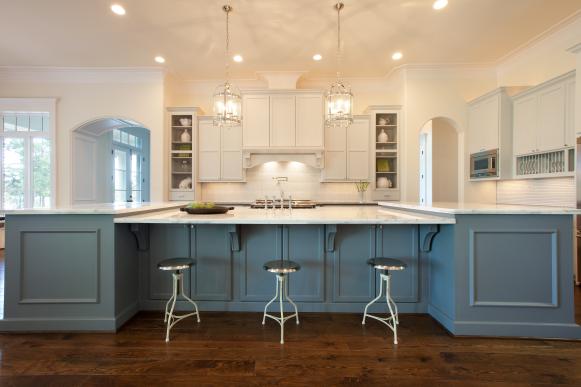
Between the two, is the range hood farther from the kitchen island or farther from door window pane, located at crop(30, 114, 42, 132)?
door window pane, located at crop(30, 114, 42, 132)

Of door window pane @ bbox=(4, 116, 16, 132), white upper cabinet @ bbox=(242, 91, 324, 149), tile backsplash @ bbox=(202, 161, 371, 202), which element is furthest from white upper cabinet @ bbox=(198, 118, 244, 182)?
door window pane @ bbox=(4, 116, 16, 132)

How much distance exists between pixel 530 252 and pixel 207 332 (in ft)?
8.87

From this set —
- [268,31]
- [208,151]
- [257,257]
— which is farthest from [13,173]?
[257,257]

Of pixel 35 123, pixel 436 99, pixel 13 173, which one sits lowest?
pixel 13 173

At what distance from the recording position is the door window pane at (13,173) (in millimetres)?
5172

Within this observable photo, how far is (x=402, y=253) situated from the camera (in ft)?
8.79

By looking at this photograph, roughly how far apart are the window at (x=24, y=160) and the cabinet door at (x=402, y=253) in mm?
5832

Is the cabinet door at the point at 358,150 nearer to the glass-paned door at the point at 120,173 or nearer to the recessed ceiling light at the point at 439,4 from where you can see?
the recessed ceiling light at the point at 439,4

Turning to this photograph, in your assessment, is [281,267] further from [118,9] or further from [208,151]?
[208,151]

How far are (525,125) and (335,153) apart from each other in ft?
9.02

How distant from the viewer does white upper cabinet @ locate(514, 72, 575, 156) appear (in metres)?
3.26

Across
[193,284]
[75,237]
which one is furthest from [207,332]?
[75,237]

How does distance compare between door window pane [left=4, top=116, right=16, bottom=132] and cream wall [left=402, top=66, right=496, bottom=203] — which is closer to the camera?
cream wall [left=402, top=66, right=496, bottom=203]

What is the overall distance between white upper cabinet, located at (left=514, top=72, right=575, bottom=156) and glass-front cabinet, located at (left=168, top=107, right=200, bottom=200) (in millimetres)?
5129
